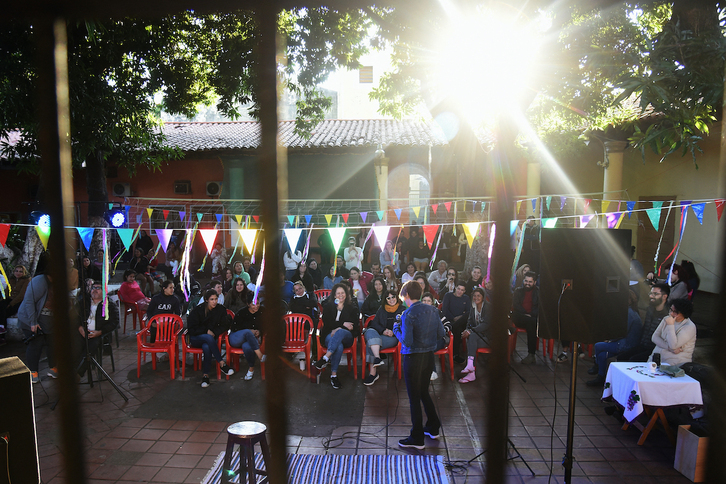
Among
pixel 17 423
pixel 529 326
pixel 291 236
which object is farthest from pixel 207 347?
pixel 17 423

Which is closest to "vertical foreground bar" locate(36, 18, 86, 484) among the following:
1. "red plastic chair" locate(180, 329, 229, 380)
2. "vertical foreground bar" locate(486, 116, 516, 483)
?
"vertical foreground bar" locate(486, 116, 516, 483)

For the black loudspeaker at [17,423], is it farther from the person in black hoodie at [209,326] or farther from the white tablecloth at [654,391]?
the person in black hoodie at [209,326]

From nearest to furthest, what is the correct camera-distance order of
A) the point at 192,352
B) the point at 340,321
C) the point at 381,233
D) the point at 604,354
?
the point at 604,354 < the point at 192,352 < the point at 340,321 < the point at 381,233

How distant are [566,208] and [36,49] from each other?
43.8 ft

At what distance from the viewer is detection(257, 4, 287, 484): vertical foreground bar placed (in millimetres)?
979

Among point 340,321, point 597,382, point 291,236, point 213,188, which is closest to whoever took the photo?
point 597,382

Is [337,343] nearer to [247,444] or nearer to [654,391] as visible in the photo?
[247,444]

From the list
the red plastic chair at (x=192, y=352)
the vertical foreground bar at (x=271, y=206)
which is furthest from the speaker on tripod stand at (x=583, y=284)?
the red plastic chair at (x=192, y=352)

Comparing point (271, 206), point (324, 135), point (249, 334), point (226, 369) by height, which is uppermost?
point (324, 135)

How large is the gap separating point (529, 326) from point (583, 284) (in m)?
3.36

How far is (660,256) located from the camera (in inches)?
442

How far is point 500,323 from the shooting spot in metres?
1.11

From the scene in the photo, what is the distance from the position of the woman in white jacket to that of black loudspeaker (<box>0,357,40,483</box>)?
17.1ft

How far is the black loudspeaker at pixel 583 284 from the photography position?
127 inches
